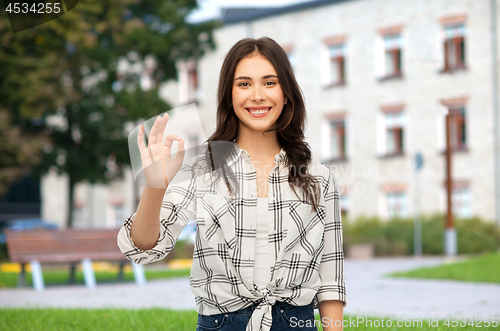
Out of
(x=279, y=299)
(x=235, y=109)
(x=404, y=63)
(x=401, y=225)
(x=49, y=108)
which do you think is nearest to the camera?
(x=279, y=299)

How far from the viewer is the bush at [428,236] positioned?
77.0ft

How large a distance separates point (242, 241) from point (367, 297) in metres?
7.39

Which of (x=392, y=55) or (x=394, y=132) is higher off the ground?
(x=392, y=55)

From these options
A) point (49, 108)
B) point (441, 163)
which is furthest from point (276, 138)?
point (441, 163)

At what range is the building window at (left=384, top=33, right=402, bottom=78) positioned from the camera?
27.8 meters

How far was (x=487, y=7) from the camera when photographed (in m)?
25.2

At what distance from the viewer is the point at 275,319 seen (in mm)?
2367

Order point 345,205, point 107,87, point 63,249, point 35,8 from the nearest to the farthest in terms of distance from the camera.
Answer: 1. point 35,8
2. point 63,249
3. point 107,87
4. point 345,205

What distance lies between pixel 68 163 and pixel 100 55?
3747 mm

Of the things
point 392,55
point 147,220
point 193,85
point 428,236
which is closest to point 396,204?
point 428,236

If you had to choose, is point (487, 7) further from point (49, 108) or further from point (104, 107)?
point (49, 108)

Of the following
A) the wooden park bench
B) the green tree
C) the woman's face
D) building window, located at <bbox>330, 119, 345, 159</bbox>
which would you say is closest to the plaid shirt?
the woman's face

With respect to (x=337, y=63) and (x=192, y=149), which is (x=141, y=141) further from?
(x=337, y=63)

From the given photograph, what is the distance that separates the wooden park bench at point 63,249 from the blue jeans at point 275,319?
→ 9.48 m
